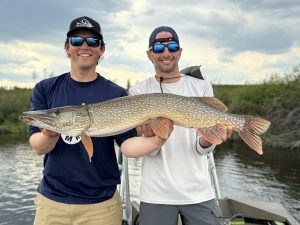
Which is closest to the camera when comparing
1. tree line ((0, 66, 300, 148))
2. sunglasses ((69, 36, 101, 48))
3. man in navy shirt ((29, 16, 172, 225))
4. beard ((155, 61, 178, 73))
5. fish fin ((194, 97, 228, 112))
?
man in navy shirt ((29, 16, 172, 225))

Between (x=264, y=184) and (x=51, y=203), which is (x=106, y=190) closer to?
(x=51, y=203)

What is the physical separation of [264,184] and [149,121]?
1868 centimetres

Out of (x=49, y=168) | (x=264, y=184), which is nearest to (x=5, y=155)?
(x=264, y=184)

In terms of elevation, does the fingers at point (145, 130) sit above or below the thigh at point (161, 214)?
above

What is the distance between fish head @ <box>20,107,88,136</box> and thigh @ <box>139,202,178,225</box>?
0.93m

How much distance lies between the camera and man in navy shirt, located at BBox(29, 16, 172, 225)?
323 centimetres

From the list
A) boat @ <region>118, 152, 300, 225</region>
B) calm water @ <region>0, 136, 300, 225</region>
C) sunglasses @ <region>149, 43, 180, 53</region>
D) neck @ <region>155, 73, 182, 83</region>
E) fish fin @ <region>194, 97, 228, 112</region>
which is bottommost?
calm water @ <region>0, 136, 300, 225</region>

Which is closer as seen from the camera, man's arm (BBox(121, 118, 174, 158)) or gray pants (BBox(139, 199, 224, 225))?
man's arm (BBox(121, 118, 174, 158))

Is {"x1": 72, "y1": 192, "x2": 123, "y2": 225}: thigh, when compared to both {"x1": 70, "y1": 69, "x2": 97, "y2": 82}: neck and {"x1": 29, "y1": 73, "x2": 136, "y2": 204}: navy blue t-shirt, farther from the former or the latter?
{"x1": 70, "y1": 69, "x2": 97, "y2": 82}: neck

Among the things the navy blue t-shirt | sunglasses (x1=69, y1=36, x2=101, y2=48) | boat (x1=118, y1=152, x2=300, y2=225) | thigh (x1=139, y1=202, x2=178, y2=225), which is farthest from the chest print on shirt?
boat (x1=118, y1=152, x2=300, y2=225)

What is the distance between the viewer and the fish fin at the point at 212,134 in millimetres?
3400

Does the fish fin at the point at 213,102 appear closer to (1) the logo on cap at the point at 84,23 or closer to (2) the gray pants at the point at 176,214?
(2) the gray pants at the point at 176,214

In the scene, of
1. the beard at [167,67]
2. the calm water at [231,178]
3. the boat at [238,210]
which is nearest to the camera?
the beard at [167,67]

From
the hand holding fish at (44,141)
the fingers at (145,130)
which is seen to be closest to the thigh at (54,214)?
the hand holding fish at (44,141)
